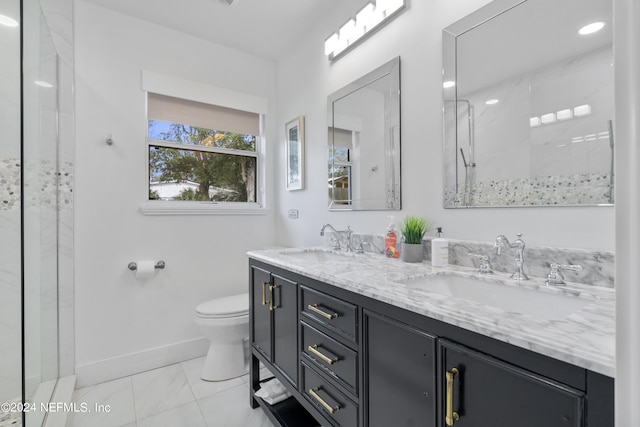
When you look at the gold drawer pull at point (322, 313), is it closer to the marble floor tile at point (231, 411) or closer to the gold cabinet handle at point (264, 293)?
the gold cabinet handle at point (264, 293)

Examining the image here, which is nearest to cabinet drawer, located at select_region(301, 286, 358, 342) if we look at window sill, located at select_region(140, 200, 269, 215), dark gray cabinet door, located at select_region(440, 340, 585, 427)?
dark gray cabinet door, located at select_region(440, 340, 585, 427)

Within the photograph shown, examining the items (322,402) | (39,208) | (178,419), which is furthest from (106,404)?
(322,402)

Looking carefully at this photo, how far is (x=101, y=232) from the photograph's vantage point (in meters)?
2.07

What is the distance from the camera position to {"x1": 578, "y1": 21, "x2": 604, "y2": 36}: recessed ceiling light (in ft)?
3.12

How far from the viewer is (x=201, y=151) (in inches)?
98.8

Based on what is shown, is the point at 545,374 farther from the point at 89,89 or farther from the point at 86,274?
the point at 89,89

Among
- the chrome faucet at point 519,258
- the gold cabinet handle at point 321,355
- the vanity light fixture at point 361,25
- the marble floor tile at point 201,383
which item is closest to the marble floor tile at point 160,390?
the marble floor tile at point 201,383

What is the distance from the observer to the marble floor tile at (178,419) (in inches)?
62.8

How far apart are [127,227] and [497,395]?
2337 mm

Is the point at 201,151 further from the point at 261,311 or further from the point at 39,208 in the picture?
the point at 261,311

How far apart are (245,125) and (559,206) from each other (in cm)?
233

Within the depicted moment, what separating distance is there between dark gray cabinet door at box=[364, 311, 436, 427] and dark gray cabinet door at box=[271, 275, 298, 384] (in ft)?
1.49

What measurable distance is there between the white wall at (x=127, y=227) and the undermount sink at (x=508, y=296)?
186 cm

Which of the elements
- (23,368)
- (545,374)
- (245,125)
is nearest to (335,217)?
(245,125)
